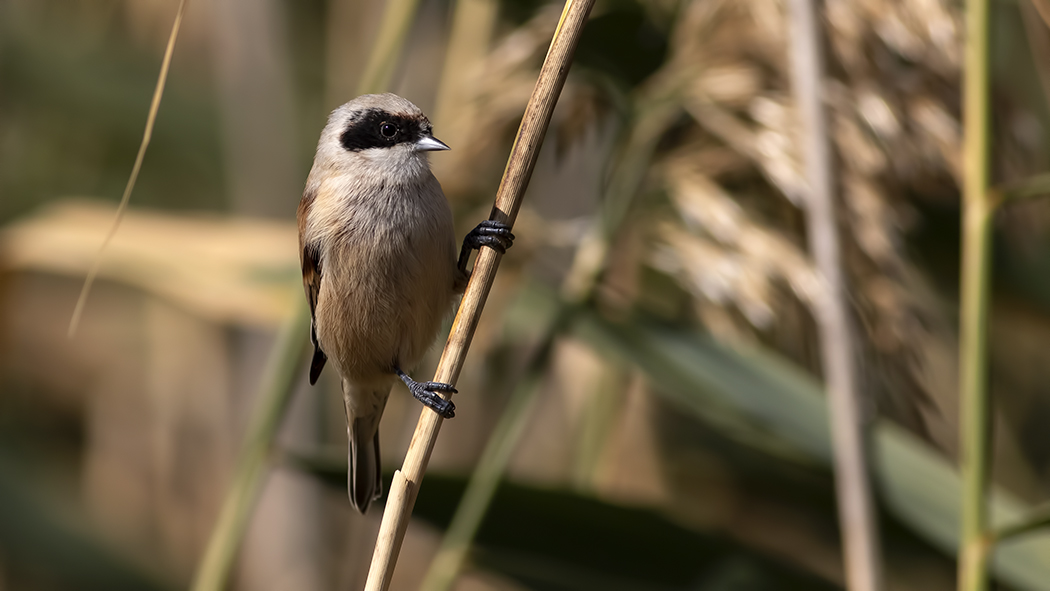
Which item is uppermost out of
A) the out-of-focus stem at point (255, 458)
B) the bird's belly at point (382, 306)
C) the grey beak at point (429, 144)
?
the grey beak at point (429, 144)

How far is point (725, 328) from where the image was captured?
7.70 feet

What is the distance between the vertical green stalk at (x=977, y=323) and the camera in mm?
1487

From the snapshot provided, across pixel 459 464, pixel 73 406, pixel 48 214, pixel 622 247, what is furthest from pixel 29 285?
pixel 622 247

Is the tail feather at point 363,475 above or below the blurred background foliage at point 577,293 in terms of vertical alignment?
below

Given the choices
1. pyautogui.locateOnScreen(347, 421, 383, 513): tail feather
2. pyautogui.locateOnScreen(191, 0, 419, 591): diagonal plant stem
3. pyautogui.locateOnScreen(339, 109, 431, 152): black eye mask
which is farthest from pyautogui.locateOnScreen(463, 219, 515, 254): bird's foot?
pyautogui.locateOnScreen(347, 421, 383, 513): tail feather

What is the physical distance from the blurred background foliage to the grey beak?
1.35ft

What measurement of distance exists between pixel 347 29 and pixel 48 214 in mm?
1649

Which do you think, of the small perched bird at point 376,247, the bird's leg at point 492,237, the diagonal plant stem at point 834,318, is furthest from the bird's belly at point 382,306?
the diagonal plant stem at point 834,318

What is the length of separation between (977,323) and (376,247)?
1176 millimetres

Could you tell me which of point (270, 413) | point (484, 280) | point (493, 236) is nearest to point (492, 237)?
point (493, 236)

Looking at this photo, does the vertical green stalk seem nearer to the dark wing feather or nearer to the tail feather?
the tail feather

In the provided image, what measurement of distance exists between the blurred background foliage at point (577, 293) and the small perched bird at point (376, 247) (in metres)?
0.29

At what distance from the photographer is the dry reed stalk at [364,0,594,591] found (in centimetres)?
138

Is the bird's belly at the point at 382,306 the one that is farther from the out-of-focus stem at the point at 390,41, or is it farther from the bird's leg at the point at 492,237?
the out-of-focus stem at the point at 390,41
